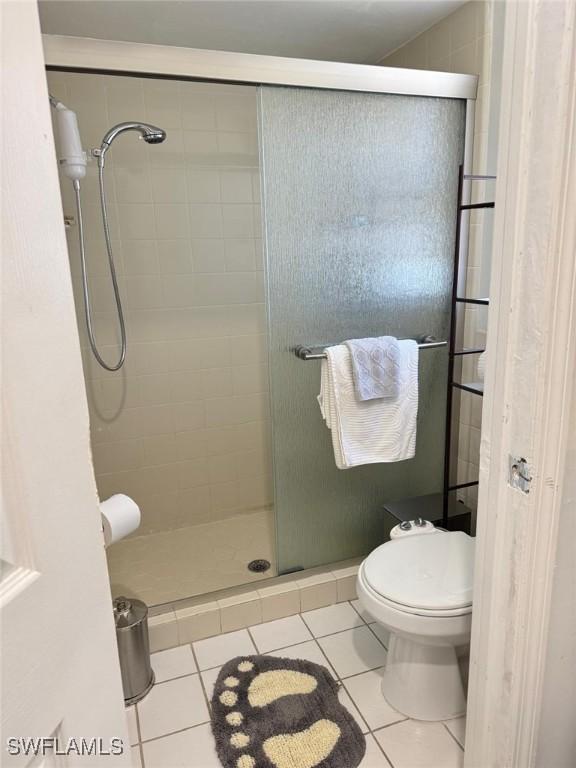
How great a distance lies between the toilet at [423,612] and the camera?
1.46 meters

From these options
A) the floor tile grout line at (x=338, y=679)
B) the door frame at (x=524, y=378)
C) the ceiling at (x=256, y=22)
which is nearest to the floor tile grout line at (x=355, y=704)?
the floor tile grout line at (x=338, y=679)

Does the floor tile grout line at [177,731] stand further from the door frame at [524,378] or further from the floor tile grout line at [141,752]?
the door frame at [524,378]

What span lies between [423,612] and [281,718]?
0.56m

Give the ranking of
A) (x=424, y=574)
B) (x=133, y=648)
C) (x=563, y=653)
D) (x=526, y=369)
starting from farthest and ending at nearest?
(x=133, y=648)
(x=424, y=574)
(x=563, y=653)
(x=526, y=369)

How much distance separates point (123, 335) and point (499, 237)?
1.77 metres

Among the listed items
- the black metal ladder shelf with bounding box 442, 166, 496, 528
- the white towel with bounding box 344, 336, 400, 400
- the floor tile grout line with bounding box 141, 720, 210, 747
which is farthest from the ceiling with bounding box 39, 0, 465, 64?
the floor tile grout line with bounding box 141, 720, 210, 747

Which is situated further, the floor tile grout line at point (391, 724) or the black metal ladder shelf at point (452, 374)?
the black metal ladder shelf at point (452, 374)

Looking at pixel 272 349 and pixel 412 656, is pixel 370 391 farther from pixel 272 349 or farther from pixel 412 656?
pixel 412 656

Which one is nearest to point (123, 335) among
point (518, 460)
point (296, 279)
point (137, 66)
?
point (296, 279)

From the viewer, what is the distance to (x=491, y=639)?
111 centimetres

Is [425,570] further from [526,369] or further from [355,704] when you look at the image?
[526,369]

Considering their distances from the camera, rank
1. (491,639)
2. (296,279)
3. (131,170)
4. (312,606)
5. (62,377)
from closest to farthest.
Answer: (62,377)
(491,639)
(296,279)
(312,606)
(131,170)

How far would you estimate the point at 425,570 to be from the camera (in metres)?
1.59

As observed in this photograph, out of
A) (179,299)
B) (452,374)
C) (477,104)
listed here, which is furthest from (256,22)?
(452,374)
